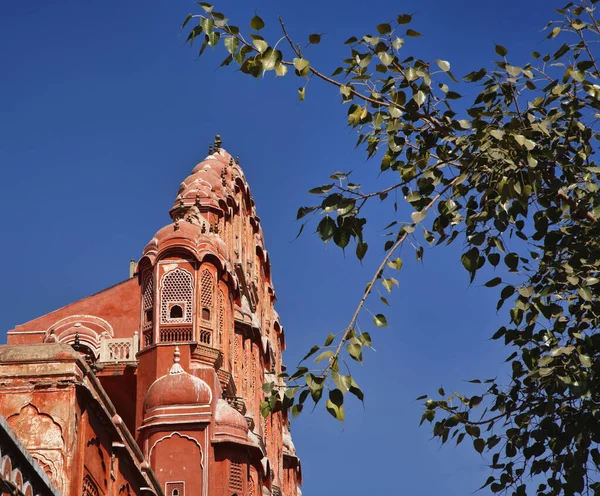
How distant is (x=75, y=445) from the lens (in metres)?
12.9

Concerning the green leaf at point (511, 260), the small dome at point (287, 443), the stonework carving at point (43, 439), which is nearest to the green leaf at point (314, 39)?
the green leaf at point (511, 260)

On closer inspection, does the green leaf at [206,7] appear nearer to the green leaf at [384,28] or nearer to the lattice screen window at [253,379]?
the green leaf at [384,28]

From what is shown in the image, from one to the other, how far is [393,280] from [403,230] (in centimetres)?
44

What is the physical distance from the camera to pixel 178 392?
24750mm

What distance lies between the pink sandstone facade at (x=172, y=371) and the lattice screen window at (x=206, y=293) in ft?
0.11

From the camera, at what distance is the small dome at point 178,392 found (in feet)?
81.0

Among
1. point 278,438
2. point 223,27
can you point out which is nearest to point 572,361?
point 223,27

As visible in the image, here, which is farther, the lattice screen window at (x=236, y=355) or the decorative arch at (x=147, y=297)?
the lattice screen window at (x=236, y=355)

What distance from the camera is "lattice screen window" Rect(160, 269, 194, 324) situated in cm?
2619

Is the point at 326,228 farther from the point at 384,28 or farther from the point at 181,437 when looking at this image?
the point at 181,437

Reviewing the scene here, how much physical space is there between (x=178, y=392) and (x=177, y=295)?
2564mm

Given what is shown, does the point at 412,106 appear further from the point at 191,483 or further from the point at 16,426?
the point at 191,483

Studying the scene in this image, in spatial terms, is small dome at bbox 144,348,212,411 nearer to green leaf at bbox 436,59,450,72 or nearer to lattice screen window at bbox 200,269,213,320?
lattice screen window at bbox 200,269,213,320

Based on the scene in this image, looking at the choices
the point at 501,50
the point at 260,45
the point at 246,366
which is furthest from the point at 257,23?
the point at 246,366
